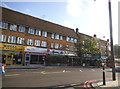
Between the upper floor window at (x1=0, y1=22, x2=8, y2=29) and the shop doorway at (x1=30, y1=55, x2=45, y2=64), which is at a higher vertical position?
the upper floor window at (x1=0, y1=22, x2=8, y2=29)

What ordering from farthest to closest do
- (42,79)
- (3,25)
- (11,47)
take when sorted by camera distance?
(3,25)
(11,47)
(42,79)

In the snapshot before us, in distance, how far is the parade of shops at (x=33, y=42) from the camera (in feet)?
86.2

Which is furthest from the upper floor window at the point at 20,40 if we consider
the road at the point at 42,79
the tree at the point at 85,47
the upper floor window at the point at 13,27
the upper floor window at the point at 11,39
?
the tree at the point at 85,47

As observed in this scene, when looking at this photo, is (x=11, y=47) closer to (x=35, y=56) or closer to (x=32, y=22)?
(x=35, y=56)

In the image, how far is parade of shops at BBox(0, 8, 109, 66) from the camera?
2628cm

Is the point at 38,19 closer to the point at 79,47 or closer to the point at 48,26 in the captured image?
the point at 48,26

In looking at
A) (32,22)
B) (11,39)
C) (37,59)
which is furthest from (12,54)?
(32,22)

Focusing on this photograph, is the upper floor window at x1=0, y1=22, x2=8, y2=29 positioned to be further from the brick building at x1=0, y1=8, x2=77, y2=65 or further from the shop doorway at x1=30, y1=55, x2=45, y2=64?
the shop doorway at x1=30, y1=55, x2=45, y2=64

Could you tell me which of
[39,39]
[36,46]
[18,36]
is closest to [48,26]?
[39,39]

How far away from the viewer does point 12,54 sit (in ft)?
86.2

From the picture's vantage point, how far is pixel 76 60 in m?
39.5

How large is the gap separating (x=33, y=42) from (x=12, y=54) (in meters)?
6.31

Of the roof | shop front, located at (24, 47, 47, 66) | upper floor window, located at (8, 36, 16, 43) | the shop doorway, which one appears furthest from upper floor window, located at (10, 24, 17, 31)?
the shop doorway

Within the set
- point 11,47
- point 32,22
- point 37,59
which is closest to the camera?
point 11,47
